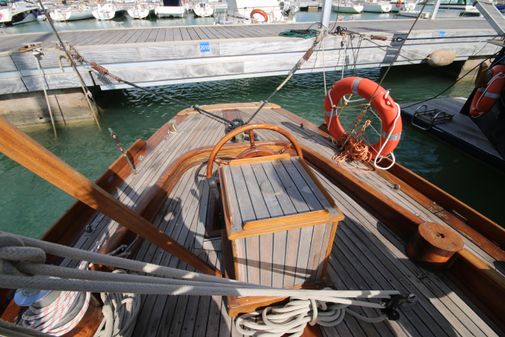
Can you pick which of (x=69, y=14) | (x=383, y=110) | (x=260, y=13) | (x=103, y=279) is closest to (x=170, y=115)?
(x=383, y=110)

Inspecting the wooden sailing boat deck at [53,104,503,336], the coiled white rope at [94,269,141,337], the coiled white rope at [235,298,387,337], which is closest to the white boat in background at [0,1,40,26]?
the wooden sailing boat deck at [53,104,503,336]

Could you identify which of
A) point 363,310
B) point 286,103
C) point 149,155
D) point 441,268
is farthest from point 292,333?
point 286,103

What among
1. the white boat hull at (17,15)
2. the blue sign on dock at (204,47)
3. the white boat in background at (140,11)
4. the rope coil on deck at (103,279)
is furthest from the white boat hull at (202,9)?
the rope coil on deck at (103,279)

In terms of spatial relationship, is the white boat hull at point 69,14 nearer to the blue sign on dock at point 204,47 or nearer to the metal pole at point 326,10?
the blue sign on dock at point 204,47

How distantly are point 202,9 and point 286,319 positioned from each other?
3784 centimetres

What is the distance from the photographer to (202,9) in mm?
31953

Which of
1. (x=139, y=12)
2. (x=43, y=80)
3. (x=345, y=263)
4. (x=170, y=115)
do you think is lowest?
(x=170, y=115)

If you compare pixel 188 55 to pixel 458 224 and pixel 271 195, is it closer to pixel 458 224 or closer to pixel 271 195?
pixel 271 195

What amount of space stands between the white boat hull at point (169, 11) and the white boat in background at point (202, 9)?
2362 mm

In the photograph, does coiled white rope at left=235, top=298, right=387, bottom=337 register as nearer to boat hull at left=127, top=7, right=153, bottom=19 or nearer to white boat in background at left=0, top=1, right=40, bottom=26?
boat hull at left=127, top=7, right=153, bottom=19

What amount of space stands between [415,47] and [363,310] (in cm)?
1333

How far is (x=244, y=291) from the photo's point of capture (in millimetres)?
1259

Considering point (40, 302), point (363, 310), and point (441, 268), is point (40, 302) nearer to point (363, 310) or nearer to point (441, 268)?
point (363, 310)

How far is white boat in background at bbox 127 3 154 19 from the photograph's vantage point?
32250 mm
